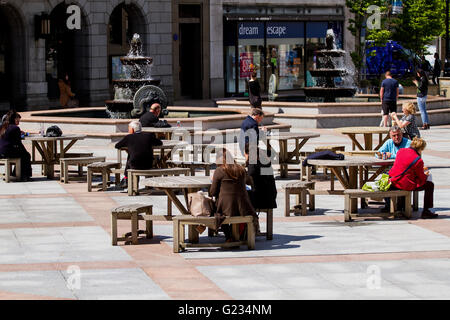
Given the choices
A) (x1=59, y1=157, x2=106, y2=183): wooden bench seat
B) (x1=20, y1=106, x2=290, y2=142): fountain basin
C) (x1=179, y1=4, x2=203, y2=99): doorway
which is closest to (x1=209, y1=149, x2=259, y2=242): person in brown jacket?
(x1=59, y1=157, x2=106, y2=183): wooden bench seat

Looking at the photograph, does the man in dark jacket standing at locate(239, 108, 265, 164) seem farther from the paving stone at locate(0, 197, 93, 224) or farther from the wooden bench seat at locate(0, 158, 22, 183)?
the wooden bench seat at locate(0, 158, 22, 183)

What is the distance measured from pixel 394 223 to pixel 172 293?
5537 millimetres

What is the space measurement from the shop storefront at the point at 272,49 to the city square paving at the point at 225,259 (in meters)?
30.5

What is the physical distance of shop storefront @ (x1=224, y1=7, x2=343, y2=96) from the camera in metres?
47.9

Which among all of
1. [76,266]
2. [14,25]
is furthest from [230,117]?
[76,266]

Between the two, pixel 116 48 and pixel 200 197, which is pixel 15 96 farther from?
pixel 200 197

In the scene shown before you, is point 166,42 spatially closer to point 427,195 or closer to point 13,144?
point 13,144

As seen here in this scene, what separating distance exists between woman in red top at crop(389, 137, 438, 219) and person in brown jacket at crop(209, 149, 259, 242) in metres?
3.02

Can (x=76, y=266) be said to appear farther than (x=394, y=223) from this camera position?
No

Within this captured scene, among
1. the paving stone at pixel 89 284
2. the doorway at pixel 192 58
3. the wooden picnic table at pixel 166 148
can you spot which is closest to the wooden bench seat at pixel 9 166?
the wooden picnic table at pixel 166 148

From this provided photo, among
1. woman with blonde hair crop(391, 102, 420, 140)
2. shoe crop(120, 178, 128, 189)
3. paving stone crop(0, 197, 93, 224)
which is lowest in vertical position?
paving stone crop(0, 197, 93, 224)

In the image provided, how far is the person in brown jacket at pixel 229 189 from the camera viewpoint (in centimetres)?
1342

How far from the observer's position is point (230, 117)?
28125 mm

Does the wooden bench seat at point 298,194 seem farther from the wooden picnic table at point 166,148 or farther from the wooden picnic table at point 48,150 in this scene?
the wooden picnic table at point 48,150
